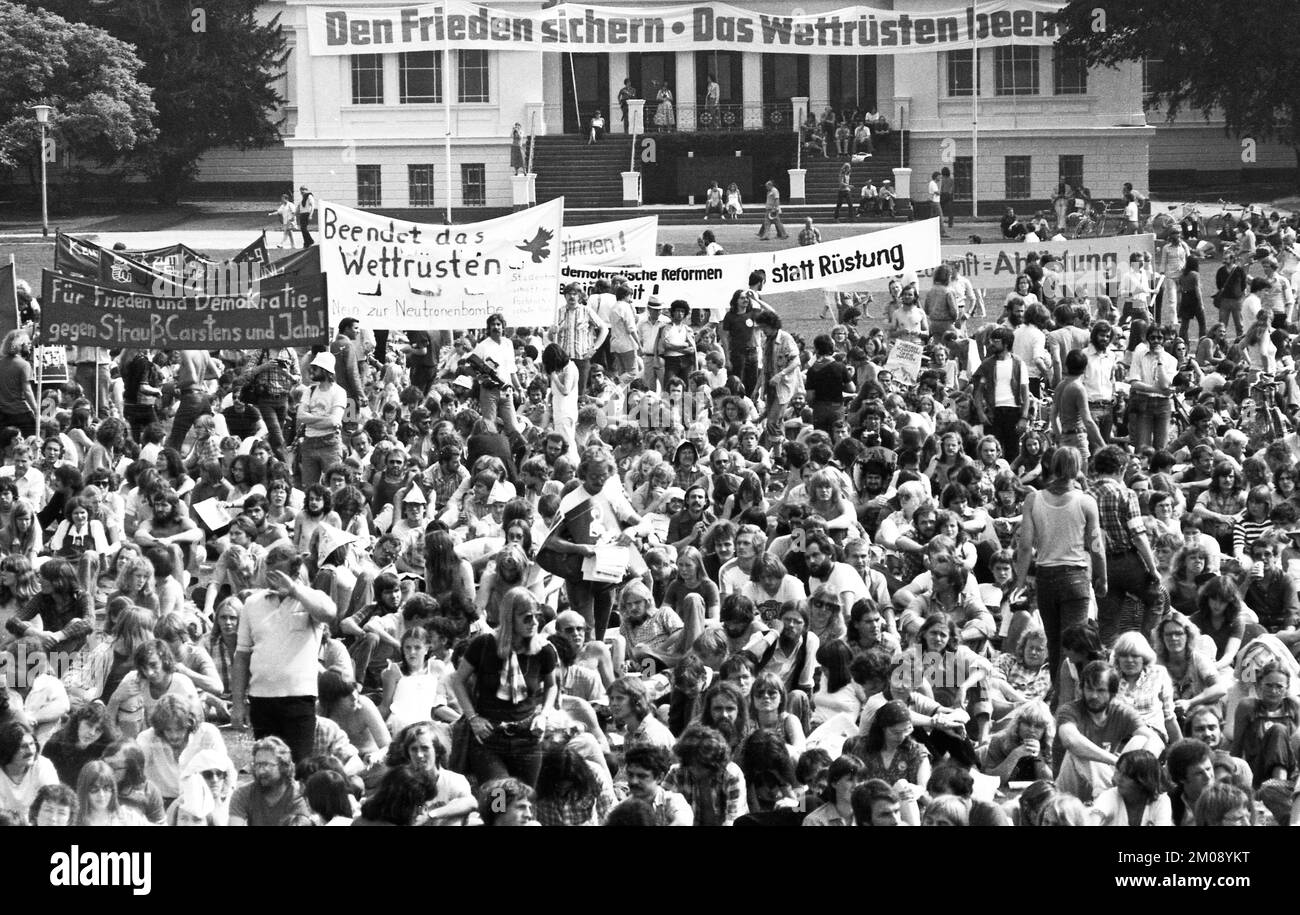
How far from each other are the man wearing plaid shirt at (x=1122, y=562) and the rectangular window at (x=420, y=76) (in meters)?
49.0

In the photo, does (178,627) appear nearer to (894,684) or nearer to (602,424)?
(894,684)

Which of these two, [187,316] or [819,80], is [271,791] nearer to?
[187,316]

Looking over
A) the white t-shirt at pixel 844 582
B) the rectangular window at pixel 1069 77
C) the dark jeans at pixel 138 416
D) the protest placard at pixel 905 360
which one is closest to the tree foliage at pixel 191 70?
the rectangular window at pixel 1069 77

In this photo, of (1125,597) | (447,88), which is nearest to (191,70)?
(447,88)

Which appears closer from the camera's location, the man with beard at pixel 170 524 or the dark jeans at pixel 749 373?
the man with beard at pixel 170 524

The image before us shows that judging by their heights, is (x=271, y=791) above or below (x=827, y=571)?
below

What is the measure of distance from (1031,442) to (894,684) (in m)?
6.43

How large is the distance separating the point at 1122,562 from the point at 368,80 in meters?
49.3

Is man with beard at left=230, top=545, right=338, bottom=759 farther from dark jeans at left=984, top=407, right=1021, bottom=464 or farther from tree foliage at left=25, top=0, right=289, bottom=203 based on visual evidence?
tree foliage at left=25, top=0, right=289, bottom=203

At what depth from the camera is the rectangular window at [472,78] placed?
6006cm

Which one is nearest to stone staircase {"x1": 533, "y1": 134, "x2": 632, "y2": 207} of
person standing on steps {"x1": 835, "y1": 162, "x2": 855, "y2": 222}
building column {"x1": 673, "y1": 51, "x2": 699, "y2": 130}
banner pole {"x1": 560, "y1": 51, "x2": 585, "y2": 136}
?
banner pole {"x1": 560, "y1": 51, "x2": 585, "y2": 136}

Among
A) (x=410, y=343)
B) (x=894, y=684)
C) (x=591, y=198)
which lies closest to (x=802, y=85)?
(x=591, y=198)

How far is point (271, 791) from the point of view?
930 centimetres

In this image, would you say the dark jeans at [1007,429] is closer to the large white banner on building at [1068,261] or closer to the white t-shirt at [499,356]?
the white t-shirt at [499,356]
